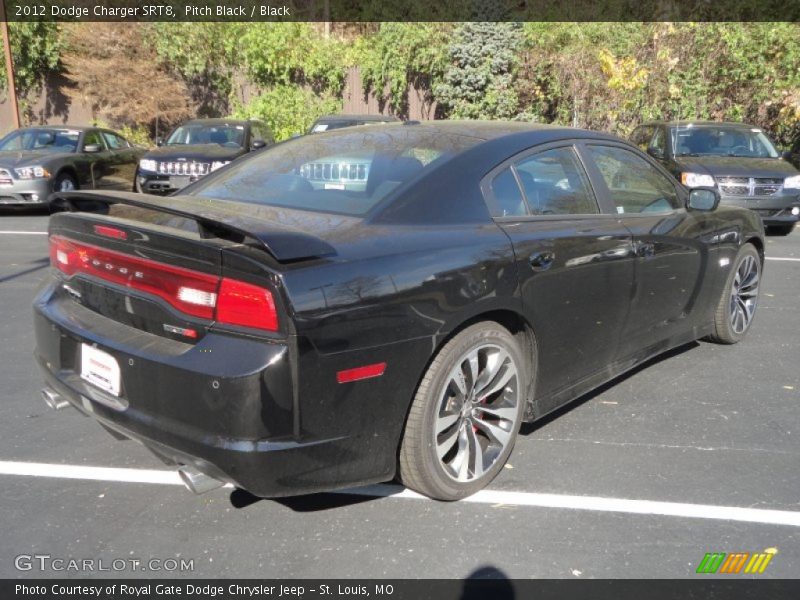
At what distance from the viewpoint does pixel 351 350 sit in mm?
2506

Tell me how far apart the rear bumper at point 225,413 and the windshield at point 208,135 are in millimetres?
10243

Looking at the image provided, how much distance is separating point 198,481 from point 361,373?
27.6 inches

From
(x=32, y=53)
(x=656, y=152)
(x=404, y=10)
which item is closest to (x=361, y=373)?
(x=656, y=152)

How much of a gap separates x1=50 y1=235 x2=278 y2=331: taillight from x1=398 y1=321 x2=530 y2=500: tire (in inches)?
30.2

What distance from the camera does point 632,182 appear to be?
164 inches

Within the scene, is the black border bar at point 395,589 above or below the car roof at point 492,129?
below

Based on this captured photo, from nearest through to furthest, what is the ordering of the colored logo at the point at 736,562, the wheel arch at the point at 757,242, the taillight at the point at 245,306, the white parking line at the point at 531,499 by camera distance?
the taillight at the point at 245,306 < the colored logo at the point at 736,562 < the white parking line at the point at 531,499 < the wheel arch at the point at 757,242

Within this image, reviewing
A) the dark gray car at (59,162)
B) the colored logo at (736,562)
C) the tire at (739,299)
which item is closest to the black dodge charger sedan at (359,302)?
the colored logo at (736,562)

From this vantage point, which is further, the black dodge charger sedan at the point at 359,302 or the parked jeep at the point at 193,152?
the parked jeep at the point at 193,152

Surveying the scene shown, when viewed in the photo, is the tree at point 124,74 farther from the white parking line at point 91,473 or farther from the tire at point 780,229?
the white parking line at point 91,473

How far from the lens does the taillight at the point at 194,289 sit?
7.86ft

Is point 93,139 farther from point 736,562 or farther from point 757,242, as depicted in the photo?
point 736,562

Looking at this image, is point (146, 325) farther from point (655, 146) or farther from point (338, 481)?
point (655, 146)

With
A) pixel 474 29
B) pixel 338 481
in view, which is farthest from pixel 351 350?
pixel 474 29
